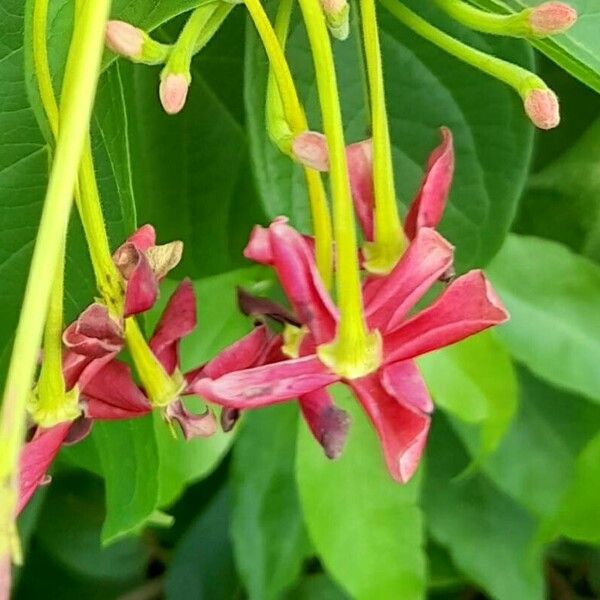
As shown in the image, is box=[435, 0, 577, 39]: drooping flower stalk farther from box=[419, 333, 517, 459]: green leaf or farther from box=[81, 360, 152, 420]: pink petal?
box=[419, 333, 517, 459]: green leaf

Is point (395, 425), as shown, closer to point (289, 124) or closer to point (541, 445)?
point (289, 124)

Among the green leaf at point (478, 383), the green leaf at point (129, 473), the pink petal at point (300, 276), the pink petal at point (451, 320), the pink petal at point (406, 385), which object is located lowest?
the green leaf at point (478, 383)

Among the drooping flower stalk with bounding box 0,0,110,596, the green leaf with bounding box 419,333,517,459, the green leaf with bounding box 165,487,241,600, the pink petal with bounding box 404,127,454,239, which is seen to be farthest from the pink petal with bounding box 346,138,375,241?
the green leaf with bounding box 165,487,241,600

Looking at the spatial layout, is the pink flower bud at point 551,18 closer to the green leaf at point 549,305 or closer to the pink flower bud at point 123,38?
the pink flower bud at point 123,38

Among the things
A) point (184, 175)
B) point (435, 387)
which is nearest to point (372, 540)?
point (435, 387)

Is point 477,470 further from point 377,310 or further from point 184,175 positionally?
point 377,310

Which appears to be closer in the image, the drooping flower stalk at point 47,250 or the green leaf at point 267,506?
the drooping flower stalk at point 47,250

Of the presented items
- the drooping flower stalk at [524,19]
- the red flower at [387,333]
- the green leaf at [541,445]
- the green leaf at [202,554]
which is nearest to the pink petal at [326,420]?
the red flower at [387,333]

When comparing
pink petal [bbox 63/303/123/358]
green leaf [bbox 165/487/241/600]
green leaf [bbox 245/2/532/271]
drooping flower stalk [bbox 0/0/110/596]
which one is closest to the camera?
drooping flower stalk [bbox 0/0/110/596]
